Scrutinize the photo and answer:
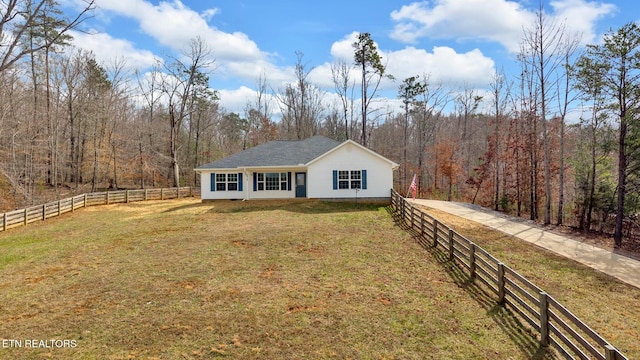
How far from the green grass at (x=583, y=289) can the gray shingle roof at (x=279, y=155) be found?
12973mm

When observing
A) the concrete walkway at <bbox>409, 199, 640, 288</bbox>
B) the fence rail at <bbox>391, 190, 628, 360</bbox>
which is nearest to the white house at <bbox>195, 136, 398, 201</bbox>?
the concrete walkway at <bbox>409, 199, 640, 288</bbox>

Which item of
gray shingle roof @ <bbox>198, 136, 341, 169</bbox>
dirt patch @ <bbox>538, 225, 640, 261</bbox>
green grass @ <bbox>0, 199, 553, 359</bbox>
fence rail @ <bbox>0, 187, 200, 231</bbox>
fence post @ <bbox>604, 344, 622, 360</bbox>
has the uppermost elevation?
gray shingle roof @ <bbox>198, 136, 341, 169</bbox>

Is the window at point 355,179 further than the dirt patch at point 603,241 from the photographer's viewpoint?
Yes

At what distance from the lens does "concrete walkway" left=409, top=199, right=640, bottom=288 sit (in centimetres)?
1067

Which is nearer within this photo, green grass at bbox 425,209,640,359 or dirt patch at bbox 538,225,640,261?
green grass at bbox 425,209,640,359

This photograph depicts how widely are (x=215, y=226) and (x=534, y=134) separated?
2350cm

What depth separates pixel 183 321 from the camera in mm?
6789

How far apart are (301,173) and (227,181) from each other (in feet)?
17.9

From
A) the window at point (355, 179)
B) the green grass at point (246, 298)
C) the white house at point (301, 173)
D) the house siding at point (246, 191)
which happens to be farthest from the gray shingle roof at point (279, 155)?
the green grass at point (246, 298)

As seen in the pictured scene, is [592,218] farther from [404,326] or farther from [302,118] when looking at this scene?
[302,118]

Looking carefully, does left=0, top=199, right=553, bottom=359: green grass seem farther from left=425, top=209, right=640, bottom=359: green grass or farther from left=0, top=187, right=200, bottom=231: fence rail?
left=0, top=187, right=200, bottom=231: fence rail

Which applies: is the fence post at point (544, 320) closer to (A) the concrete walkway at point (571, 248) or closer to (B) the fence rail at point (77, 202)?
(A) the concrete walkway at point (571, 248)

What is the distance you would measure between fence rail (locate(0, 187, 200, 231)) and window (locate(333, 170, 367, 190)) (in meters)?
15.4

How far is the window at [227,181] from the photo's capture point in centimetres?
2336
